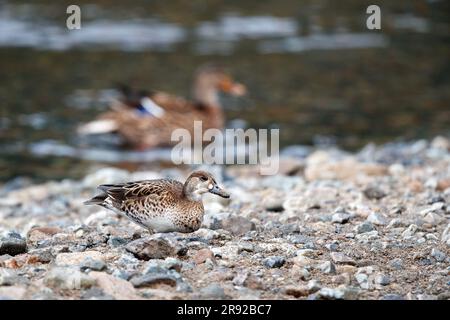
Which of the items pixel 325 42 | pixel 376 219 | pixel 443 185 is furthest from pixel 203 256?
pixel 325 42

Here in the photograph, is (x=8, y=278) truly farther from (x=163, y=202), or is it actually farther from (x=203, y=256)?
(x=163, y=202)

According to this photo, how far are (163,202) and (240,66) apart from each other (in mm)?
11589

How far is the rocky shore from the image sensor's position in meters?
5.25

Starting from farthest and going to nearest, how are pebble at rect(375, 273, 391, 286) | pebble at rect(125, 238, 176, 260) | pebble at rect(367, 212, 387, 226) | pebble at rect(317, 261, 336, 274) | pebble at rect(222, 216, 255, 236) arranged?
pebble at rect(367, 212, 387, 226) → pebble at rect(222, 216, 255, 236) → pebble at rect(125, 238, 176, 260) → pebble at rect(317, 261, 336, 274) → pebble at rect(375, 273, 391, 286)

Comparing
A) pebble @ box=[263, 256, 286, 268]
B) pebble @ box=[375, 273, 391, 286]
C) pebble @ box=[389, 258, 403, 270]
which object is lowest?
pebble @ box=[375, 273, 391, 286]

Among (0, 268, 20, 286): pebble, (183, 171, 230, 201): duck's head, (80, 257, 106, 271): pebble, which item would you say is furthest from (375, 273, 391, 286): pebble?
(0, 268, 20, 286): pebble

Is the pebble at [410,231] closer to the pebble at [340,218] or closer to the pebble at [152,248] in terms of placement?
the pebble at [340,218]

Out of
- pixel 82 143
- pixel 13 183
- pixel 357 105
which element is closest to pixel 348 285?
pixel 13 183

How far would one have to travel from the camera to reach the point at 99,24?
20344mm

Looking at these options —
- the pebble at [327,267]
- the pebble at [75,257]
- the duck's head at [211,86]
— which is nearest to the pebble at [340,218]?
the pebble at [327,267]

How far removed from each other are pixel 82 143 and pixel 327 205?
656 centimetres

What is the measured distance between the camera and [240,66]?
17812mm

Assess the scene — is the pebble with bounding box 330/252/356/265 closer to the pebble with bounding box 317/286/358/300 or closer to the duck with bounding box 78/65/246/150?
the pebble with bounding box 317/286/358/300

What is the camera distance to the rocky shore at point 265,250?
17.2 feet
